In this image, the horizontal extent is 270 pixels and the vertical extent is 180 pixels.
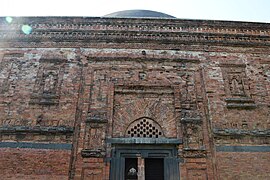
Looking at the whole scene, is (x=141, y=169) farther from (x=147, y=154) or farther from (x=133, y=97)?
(x=133, y=97)

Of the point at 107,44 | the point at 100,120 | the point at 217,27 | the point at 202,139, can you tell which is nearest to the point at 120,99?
the point at 100,120

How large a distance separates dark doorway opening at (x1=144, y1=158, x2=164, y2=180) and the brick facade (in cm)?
15

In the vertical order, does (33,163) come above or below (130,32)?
below

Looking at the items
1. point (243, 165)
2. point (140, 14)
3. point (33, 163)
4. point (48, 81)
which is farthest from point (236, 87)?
point (33, 163)

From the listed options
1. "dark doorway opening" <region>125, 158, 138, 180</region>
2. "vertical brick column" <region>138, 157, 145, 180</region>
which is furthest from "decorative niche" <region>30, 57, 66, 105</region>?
"vertical brick column" <region>138, 157, 145, 180</region>

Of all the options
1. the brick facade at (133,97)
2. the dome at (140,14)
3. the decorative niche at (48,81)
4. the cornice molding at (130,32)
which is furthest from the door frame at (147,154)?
the dome at (140,14)

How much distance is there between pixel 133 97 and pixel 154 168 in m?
1.78

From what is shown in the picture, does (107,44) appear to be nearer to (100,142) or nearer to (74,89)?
(74,89)

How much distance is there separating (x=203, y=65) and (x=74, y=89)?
3.44 metres

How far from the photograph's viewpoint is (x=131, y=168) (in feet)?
20.0

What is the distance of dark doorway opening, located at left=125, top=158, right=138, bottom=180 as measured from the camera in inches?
237

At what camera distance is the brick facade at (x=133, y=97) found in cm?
607

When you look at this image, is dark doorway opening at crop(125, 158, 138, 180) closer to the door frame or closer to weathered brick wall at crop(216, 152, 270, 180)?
the door frame

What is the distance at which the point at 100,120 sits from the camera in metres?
6.37
